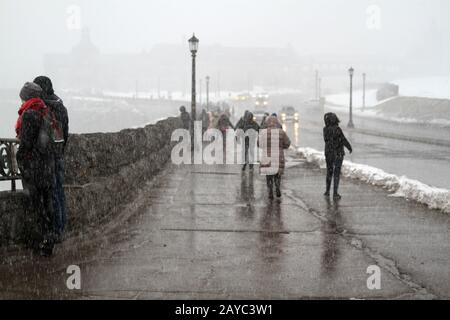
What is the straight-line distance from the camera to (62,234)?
8094 millimetres

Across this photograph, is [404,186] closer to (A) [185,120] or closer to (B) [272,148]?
(B) [272,148]

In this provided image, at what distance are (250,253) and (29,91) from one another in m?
3.44

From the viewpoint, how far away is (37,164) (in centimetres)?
721

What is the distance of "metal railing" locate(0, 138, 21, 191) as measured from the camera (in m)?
7.70

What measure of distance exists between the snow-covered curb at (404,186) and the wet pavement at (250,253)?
315 mm

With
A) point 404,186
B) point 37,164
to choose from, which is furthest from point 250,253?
point 404,186

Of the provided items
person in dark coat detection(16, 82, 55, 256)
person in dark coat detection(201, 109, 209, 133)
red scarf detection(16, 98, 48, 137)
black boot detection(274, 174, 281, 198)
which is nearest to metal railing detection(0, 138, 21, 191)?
person in dark coat detection(16, 82, 55, 256)

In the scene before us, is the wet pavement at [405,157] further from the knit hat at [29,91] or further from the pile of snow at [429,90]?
the pile of snow at [429,90]

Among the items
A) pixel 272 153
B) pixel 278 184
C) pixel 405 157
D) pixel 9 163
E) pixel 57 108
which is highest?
pixel 57 108

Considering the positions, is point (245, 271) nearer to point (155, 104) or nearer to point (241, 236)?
point (241, 236)

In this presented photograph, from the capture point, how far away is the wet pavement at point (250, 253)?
621 cm

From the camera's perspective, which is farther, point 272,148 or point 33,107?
point 272,148

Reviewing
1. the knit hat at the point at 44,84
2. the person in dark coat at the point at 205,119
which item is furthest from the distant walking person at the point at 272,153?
the person in dark coat at the point at 205,119
